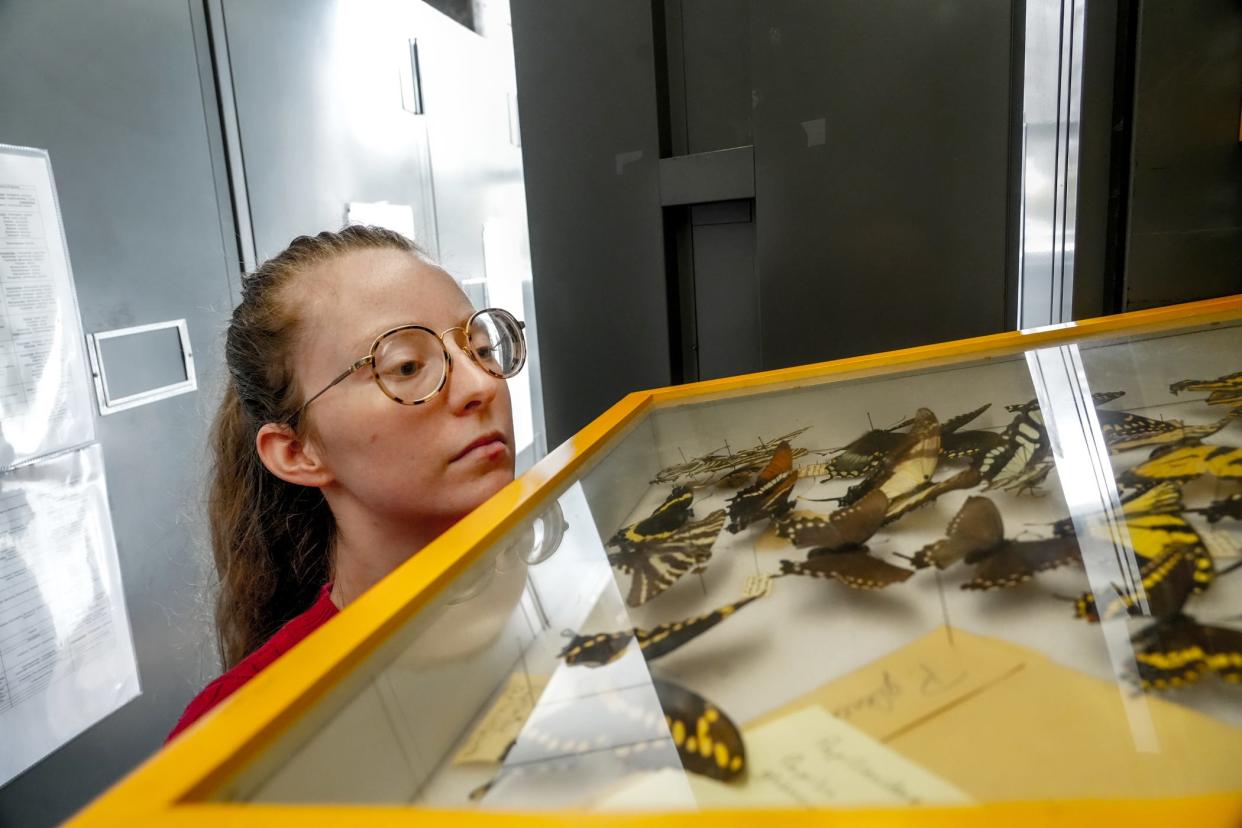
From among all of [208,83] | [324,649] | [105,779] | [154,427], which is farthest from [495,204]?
[324,649]

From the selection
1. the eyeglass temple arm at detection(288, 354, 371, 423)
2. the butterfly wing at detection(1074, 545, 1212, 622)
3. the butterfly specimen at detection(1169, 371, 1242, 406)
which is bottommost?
the butterfly wing at detection(1074, 545, 1212, 622)

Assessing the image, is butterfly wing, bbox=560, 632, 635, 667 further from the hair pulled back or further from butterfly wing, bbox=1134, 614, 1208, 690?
the hair pulled back

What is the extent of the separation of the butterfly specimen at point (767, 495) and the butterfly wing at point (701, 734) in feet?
0.71

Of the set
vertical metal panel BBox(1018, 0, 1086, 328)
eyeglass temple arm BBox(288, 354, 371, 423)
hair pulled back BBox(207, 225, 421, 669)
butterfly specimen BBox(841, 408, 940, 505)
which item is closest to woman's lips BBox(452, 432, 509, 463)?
eyeglass temple arm BBox(288, 354, 371, 423)

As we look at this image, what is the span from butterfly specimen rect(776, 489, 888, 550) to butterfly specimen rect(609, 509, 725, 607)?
0.16 feet

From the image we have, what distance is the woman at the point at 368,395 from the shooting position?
34.3 inches

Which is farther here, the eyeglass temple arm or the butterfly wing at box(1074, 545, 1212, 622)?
the eyeglass temple arm

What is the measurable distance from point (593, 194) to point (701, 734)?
1292mm

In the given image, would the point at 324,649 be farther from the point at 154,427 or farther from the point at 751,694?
the point at 154,427

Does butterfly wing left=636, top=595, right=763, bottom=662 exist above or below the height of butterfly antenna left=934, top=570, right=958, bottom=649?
below

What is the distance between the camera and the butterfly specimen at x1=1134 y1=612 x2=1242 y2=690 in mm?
275

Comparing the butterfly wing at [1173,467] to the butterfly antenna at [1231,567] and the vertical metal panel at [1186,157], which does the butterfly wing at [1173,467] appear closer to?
the butterfly antenna at [1231,567]

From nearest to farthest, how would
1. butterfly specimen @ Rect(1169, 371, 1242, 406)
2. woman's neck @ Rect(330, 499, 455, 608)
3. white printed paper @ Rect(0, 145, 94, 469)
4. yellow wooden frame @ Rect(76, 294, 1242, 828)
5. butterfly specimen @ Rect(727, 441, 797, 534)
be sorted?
1. yellow wooden frame @ Rect(76, 294, 1242, 828)
2. butterfly specimen @ Rect(727, 441, 797, 534)
3. butterfly specimen @ Rect(1169, 371, 1242, 406)
4. woman's neck @ Rect(330, 499, 455, 608)
5. white printed paper @ Rect(0, 145, 94, 469)

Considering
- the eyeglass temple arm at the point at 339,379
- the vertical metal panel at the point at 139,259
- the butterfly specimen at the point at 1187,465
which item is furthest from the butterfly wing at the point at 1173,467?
the vertical metal panel at the point at 139,259
